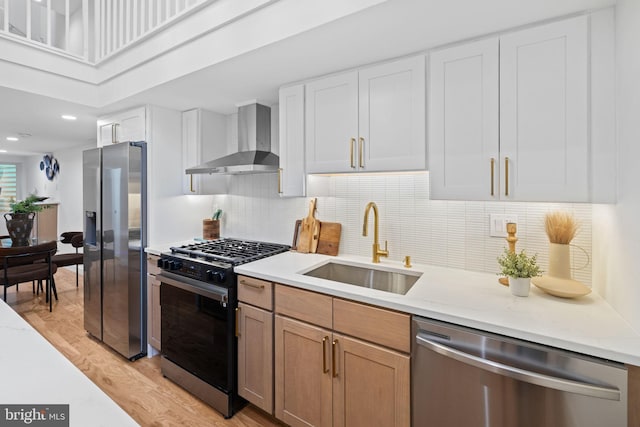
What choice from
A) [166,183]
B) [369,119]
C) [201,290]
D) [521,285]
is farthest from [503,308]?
[166,183]

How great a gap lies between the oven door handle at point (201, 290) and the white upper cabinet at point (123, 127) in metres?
1.26

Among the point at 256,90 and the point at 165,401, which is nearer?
the point at 165,401

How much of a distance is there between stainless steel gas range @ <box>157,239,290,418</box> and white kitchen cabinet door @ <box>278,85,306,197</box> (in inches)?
20.9

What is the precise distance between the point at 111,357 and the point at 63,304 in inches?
73.1

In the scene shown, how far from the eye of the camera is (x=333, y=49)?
5.60 ft

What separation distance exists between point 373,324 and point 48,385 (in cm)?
116

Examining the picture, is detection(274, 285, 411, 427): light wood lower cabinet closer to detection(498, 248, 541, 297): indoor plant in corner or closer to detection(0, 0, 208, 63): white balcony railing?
detection(498, 248, 541, 297): indoor plant in corner

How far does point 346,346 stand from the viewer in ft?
5.15

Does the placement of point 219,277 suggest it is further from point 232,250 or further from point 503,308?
point 503,308

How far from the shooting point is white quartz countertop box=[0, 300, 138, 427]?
0.60 m

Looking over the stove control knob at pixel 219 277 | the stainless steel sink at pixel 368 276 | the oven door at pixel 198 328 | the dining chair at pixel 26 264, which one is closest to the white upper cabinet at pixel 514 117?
the stainless steel sink at pixel 368 276

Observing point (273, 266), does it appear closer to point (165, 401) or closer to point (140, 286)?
point (165, 401)

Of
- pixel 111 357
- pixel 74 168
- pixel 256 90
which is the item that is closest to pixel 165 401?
pixel 111 357

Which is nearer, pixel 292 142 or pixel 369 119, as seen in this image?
pixel 369 119
